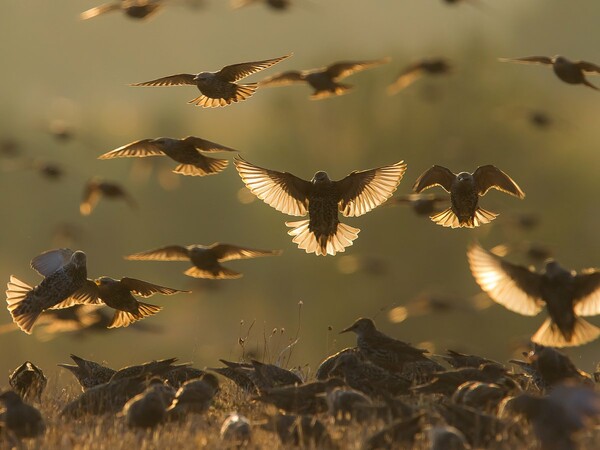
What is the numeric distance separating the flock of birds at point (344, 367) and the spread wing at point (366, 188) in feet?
0.04

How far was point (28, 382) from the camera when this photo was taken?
38.2ft

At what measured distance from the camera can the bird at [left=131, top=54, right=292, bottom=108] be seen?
13.0 metres

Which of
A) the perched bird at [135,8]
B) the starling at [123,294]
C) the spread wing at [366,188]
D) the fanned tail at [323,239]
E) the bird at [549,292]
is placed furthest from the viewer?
the perched bird at [135,8]

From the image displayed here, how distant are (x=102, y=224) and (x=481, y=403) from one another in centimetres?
3236

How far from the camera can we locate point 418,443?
340 inches

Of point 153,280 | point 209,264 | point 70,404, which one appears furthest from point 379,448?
point 153,280

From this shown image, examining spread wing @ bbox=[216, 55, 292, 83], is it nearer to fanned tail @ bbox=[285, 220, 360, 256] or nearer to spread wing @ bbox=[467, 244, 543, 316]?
fanned tail @ bbox=[285, 220, 360, 256]

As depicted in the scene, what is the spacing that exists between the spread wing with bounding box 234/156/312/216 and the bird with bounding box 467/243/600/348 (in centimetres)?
310

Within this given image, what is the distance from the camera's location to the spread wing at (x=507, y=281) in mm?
10102

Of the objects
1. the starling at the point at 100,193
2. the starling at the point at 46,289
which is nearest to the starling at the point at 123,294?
the starling at the point at 46,289

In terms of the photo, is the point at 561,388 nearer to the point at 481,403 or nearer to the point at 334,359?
the point at 481,403

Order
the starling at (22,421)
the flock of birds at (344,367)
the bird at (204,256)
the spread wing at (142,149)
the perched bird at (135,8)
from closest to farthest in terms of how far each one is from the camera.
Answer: the flock of birds at (344,367)
the starling at (22,421)
the spread wing at (142,149)
the bird at (204,256)
the perched bird at (135,8)

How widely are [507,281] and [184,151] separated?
462 cm

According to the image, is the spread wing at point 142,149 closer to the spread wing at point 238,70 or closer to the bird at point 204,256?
the spread wing at point 238,70
